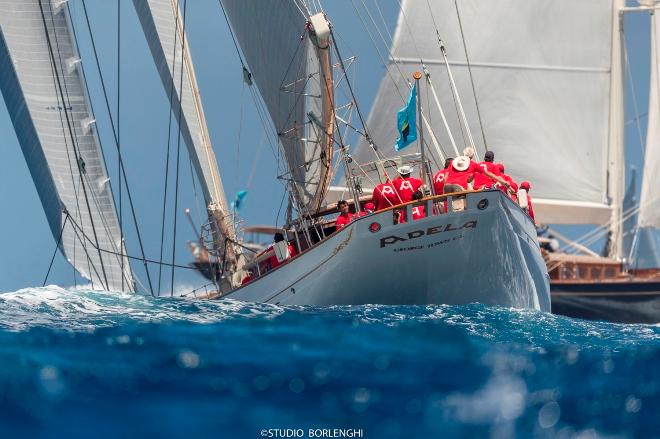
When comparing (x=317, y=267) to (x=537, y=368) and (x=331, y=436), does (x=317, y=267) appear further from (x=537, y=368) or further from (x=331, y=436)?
(x=331, y=436)

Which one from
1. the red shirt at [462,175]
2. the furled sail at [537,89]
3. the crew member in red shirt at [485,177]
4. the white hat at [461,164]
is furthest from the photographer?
the furled sail at [537,89]

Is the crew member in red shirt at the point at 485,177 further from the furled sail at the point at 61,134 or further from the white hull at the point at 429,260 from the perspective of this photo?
the furled sail at the point at 61,134

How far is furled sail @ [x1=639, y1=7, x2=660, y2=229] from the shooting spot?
1654 inches

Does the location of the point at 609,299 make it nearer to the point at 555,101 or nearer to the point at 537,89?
the point at 555,101

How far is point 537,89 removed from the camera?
→ 140 feet

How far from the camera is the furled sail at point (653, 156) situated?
4200cm

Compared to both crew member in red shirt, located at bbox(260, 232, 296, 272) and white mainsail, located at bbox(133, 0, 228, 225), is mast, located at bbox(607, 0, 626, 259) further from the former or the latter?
crew member in red shirt, located at bbox(260, 232, 296, 272)

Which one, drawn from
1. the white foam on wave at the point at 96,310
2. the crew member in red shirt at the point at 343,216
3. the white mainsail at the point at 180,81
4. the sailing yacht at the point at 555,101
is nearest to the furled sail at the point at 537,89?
the sailing yacht at the point at 555,101

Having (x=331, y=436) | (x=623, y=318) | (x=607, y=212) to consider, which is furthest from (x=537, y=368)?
(x=607, y=212)

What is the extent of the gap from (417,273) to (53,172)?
366 inches

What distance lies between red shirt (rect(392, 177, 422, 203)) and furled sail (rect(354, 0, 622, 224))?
1961 cm

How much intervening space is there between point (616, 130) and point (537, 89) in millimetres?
3108

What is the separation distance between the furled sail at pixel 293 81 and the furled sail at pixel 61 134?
152 inches

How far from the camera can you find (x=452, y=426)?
37.1 feet
